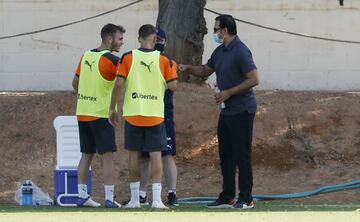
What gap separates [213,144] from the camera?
13.4 m

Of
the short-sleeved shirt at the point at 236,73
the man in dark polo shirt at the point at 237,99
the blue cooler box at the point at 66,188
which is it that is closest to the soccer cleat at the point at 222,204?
the man in dark polo shirt at the point at 237,99

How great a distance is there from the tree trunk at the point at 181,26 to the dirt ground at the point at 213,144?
47 centimetres

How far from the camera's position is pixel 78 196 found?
1052 centimetres

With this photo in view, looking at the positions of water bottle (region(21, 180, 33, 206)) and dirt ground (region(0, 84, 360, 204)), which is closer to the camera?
water bottle (region(21, 180, 33, 206))

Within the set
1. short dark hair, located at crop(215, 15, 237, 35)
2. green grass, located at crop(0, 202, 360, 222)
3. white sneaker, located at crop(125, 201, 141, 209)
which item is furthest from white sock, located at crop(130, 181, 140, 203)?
short dark hair, located at crop(215, 15, 237, 35)

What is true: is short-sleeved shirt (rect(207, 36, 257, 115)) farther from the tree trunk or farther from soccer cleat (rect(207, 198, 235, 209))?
the tree trunk

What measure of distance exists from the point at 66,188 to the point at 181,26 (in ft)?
13.6

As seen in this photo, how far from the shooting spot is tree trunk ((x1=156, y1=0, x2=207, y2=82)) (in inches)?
559

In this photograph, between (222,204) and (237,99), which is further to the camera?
(222,204)

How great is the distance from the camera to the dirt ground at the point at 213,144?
41.6 feet

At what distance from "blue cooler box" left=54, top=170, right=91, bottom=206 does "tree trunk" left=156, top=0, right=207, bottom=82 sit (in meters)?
3.81
